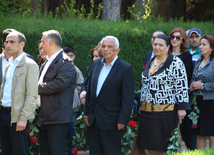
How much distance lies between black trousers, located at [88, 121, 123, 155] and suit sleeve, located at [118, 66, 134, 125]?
0.84 feet

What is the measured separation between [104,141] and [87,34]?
327 cm

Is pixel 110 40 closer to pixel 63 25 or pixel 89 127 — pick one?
pixel 89 127

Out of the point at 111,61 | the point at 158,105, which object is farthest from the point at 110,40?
the point at 158,105

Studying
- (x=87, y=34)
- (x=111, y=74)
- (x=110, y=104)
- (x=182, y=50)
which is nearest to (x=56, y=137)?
(x=110, y=104)

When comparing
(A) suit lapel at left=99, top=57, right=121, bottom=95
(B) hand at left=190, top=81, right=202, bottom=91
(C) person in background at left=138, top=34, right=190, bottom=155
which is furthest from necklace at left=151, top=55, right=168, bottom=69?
(B) hand at left=190, top=81, right=202, bottom=91

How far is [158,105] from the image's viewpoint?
4.58 meters

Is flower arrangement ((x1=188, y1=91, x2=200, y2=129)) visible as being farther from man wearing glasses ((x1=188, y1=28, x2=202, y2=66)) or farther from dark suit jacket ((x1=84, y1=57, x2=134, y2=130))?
dark suit jacket ((x1=84, y1=57, x2=134, y2=130))

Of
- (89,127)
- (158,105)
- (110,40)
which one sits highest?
(110,40)

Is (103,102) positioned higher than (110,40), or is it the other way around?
(110,40)

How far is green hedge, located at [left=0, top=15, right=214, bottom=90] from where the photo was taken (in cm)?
650

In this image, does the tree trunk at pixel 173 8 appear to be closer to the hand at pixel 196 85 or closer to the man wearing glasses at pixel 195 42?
the man wearing glasses at pixel 195 42

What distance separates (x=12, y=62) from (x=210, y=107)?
348cm

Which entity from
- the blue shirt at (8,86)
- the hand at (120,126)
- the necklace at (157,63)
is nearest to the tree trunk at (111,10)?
the necklace at (157,63)

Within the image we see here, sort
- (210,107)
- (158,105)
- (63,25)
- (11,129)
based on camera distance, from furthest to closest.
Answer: (63,25) → (210,107) → (158,105) → (11,129)
